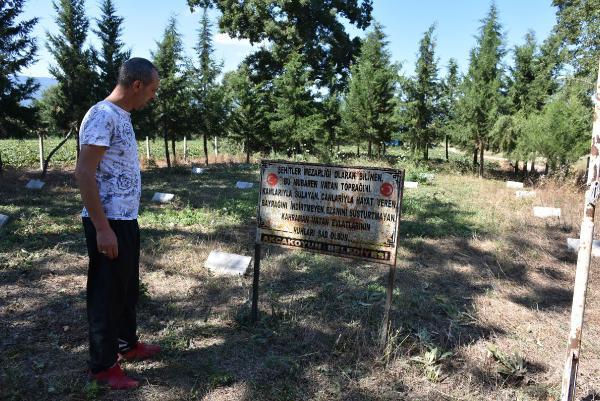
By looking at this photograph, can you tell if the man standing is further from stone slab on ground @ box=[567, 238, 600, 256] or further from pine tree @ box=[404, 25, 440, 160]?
pine tree @ box=[404, 25, 440, 160]

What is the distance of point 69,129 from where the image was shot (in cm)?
1767

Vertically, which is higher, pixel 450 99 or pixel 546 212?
pixel 450 99

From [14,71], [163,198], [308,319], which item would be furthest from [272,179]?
[14,71]

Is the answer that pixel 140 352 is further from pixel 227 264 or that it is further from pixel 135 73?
pixel 227 264

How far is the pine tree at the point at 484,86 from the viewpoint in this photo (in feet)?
77.3

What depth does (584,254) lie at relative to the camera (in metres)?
2.42

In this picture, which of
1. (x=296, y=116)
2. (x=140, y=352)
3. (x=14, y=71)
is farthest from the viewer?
(x=296, y=116)

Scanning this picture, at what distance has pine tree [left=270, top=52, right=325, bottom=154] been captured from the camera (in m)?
22.8

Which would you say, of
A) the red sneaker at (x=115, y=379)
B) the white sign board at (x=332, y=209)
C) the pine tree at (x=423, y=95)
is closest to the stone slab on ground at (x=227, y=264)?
the white sign board at (x=332, y=209)

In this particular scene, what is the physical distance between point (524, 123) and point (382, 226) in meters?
21.6

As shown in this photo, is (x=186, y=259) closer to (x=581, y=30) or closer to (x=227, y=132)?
(x=227, y=132)

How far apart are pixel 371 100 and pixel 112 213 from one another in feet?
76.1

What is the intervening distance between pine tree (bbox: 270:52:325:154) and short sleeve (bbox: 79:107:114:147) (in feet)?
66.0

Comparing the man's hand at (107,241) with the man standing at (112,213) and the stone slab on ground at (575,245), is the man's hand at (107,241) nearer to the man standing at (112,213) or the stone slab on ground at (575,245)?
the man standing at (112,213)
